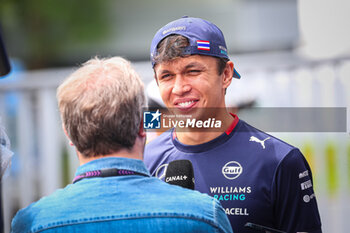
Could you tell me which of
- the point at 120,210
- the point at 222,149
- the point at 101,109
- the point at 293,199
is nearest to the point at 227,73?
the point at 222,149

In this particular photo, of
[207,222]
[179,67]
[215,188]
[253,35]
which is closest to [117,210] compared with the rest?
[207,222]

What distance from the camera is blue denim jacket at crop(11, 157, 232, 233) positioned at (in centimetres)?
109

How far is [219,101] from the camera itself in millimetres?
1716

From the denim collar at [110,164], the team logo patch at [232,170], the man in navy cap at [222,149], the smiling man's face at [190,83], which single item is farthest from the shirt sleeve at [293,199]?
the denim collar at [110,164]

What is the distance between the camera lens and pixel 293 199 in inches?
59.8

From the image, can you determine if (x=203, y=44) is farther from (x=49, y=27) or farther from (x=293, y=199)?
(x=49, y=27)

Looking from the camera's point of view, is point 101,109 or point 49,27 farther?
point 49,27

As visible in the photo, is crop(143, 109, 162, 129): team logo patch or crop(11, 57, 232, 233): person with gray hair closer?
crop(11, 57, 232, 233): person with gray hair

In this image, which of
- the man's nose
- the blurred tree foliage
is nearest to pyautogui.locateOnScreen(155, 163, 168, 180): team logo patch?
the man's nose

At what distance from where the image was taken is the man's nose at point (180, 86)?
162 centimetres

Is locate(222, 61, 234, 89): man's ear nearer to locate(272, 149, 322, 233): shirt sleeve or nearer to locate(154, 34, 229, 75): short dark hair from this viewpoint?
locate(154, 34, 229, 75): short dark hair

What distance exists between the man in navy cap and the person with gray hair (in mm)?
387

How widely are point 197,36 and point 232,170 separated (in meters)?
0.56

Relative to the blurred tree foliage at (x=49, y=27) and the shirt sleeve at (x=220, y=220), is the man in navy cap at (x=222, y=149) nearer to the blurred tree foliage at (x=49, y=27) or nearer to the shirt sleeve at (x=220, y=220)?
the shirt sleeve at (x=220, y=220)
